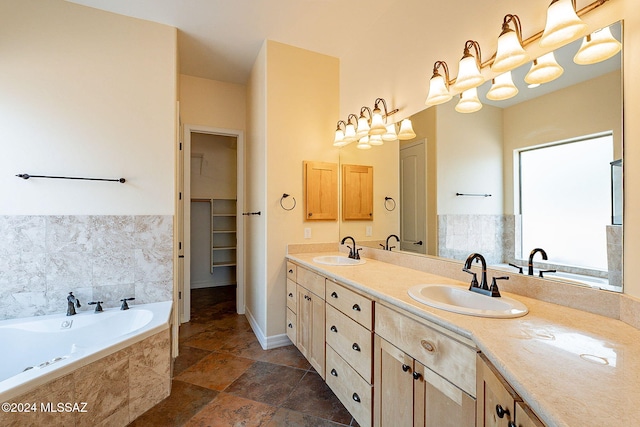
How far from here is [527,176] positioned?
1.40 meters

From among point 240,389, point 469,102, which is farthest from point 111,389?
point 469,102

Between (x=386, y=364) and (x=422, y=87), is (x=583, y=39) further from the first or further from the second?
(x=386, y=364)

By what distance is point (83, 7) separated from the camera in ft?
7.07

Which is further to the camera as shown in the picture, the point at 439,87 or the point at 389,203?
the point at 389,203

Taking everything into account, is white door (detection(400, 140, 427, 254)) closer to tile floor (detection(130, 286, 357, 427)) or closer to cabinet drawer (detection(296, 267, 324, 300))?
cabinet drawer (detection(296, 267, 324, 300))

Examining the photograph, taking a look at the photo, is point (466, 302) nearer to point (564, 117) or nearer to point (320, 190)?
point (564, 117)

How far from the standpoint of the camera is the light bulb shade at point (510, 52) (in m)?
1.29

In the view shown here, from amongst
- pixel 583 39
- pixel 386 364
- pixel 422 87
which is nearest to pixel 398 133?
pixel 422 87

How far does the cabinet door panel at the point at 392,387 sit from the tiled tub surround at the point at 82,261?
1.81 m

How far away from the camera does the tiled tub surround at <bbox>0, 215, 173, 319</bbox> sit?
1.96m

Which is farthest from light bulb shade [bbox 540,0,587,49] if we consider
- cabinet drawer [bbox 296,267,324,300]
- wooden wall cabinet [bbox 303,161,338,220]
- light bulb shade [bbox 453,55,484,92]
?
wooden wall cabinet [bbox 303,161,338,220]

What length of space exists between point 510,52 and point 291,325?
2432mm

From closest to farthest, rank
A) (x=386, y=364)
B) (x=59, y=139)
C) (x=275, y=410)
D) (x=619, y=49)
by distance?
1. (x=619, y=49)
2. (x=386, y=364)
3. (x=275, y=410)
4. (x=59, y=139)

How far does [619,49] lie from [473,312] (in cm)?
112
